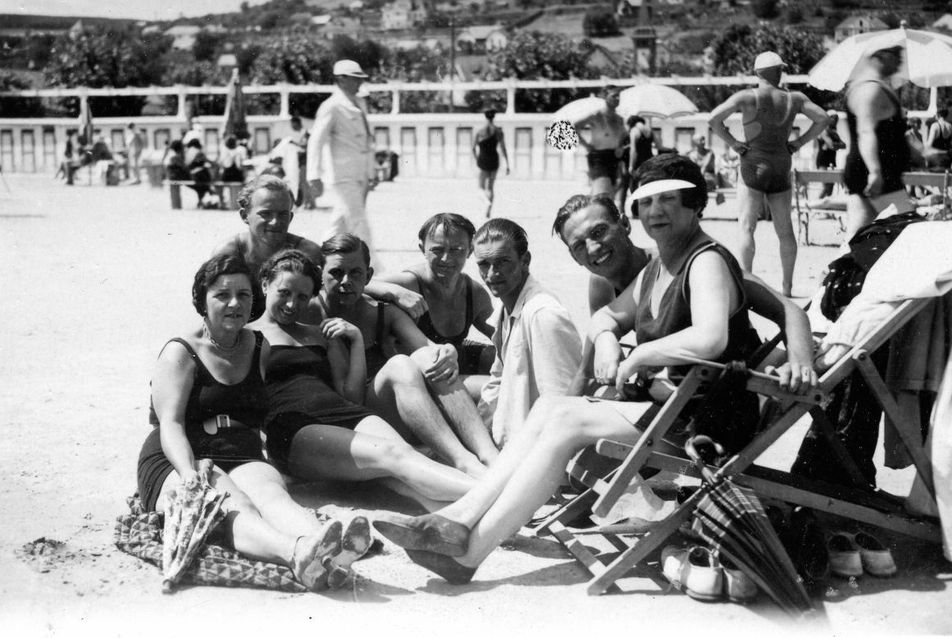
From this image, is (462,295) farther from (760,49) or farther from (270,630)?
(760,49)

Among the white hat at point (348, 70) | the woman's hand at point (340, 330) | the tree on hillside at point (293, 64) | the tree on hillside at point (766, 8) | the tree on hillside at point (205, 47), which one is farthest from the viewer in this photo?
the tree on hillside at point (766, 8)

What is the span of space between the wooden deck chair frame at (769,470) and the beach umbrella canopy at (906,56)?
249 inches

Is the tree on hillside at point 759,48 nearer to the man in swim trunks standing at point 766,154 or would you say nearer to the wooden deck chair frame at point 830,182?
the wooden deck chair frame at point 830,182

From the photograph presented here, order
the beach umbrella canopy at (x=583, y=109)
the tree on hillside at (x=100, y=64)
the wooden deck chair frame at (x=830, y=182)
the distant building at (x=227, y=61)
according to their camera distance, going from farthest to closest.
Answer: the distant building at (x=227, y=61) → the tree on hillside at (x=100, y=64) → the beach umbrella canopy at (x=583, y=109) → the wooden deck chair frame at (x=830, y=182)

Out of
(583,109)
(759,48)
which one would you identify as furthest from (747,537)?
(759,48)

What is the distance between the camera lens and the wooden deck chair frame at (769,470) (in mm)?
3557

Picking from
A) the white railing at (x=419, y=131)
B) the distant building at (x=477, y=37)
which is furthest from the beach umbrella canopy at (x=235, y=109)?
the distant building at (x=477, y=37)

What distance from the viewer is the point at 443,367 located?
4.62 meters

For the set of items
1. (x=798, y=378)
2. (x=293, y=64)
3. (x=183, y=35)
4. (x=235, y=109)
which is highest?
(x=183, y=35)

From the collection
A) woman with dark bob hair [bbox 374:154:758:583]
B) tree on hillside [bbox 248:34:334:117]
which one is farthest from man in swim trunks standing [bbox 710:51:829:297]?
tree on hillside [bbox 248:34:334:117]

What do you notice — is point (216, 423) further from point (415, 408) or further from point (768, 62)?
point (768, 62)

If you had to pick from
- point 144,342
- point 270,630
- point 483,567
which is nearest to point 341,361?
point 483,567

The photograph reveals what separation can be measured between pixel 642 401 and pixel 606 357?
0.21m

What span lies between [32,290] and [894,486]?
773 cm
